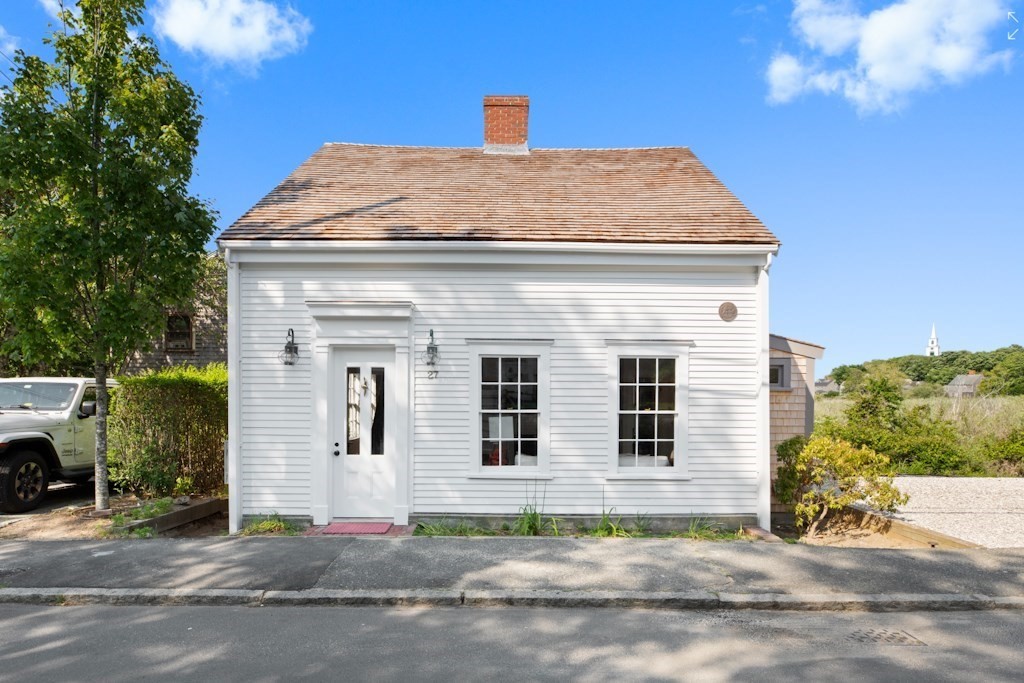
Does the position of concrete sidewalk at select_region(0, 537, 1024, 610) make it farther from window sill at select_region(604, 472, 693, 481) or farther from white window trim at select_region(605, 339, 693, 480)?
white window trim at select_region(605, 339, 693, 480)

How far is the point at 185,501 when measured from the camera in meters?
9.48

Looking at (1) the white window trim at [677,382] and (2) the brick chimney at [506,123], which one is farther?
(2) the brick chimney at [506,123]

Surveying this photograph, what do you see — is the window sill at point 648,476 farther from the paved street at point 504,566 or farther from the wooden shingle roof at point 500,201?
the wooden shingle roof at point 500,201

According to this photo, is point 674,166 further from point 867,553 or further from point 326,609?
point 326,609

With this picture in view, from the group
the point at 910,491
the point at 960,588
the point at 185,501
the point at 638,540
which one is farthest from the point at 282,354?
the point at 910,491

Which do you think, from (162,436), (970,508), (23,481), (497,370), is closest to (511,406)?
(497,370)

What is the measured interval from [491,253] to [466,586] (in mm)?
4454

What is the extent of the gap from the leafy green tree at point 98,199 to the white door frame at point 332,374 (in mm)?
2494

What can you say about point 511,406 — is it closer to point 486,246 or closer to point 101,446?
point 486,246

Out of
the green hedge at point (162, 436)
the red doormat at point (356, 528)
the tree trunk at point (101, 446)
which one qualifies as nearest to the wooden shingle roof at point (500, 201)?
the tree trunk at point (101, 446)

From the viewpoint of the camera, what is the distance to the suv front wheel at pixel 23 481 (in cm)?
895

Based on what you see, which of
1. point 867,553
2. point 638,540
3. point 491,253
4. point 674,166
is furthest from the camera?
point 674,166

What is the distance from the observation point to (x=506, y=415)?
28.5ft

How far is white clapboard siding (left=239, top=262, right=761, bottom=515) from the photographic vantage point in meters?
8.52
